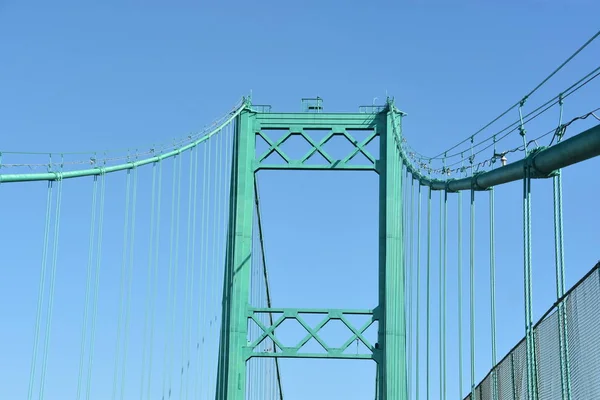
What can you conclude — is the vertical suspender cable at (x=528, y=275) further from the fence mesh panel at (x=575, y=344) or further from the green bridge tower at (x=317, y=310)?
the green bridge tower at (x=317, y=310)

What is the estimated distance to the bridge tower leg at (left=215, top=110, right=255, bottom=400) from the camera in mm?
20234

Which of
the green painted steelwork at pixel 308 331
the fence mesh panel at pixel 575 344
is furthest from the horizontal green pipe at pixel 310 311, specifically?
the fence mesh panel at pixel 575 344

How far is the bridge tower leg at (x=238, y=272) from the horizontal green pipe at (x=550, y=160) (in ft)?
23.2

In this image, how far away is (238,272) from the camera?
2062cm

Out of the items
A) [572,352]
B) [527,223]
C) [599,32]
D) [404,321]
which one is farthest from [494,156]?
[404,321]

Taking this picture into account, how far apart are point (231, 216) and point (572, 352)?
12.2m

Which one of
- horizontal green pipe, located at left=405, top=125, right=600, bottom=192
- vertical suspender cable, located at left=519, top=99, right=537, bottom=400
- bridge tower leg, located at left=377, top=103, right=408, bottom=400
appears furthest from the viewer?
bridge tower leg, located at left=377, top=103, right=408, bottom=400

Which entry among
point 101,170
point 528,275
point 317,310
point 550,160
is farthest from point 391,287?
point 550,160

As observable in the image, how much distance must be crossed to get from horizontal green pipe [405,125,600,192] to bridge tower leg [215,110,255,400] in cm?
708

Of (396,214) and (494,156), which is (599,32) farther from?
(396,214)

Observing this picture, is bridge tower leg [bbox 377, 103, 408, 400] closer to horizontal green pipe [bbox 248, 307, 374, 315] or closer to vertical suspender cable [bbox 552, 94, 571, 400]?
horizontal green pipe [bbox 248, 307, 374, 315]

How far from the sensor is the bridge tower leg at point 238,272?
66.4 ft

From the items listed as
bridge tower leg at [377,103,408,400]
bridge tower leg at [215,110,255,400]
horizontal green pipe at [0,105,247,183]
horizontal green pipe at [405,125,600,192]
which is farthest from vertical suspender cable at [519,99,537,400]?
bridge tower leg at [215,110,255,400]

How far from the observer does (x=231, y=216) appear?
21188 millimetres
